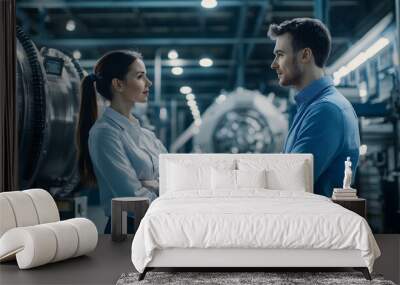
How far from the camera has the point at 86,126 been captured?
232 inches

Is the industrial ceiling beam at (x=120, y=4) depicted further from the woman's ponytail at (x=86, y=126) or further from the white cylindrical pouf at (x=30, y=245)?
the white cylindrical pouf at (x=30, y=245)

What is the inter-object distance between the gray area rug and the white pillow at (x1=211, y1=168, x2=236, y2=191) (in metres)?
1.27

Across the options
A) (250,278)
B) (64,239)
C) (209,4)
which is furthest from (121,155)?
(250,278)

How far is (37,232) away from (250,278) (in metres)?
1.55

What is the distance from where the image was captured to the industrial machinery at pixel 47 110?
5.83m

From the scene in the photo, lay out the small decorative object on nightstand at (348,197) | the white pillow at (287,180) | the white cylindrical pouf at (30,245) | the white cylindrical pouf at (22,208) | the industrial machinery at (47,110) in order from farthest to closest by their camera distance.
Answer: the industrial machinery at (47,110)
the white pillow at (287,180)
the small decorative object on nightstand at (348,197)
the white cylindrical pouf at (22,208)
the white cylindrical pouf at (30,245)

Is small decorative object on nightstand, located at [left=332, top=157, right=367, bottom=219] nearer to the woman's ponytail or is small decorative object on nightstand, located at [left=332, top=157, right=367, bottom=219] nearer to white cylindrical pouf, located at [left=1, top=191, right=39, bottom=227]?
the woman's ponytail

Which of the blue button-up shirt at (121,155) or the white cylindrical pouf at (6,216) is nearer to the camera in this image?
the white cylindrical pouf at (6,216)

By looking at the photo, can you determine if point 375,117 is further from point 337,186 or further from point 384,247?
point 384,247

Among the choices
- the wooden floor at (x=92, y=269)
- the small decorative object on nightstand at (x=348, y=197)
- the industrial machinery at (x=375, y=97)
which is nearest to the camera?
the wooden floor at (x=92, y=269)

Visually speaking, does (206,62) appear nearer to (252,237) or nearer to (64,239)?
(64,239)

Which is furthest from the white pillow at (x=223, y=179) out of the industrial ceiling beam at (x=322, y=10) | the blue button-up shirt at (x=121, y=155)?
the industrial ceiling beam at (x=322, y=10)

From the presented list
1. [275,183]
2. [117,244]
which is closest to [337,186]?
[275,183]

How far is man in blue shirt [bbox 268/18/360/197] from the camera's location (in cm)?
560
